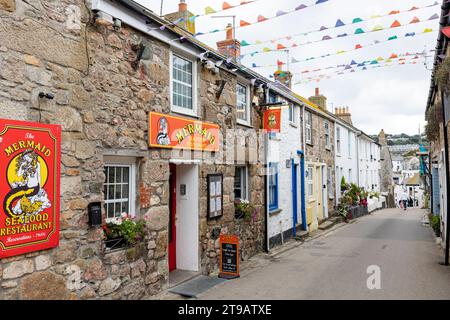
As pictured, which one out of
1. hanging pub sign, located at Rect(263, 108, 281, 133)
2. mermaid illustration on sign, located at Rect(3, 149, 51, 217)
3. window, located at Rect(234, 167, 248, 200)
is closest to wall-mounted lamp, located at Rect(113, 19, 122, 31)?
mermaid illustration on sign, located at Rect(3, 149, 51, 217)

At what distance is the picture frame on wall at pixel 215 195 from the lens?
29.2 feet

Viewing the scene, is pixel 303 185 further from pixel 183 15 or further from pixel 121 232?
pixel 121 232

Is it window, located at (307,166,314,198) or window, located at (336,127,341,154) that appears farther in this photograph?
window, located at (336,127,341,154)

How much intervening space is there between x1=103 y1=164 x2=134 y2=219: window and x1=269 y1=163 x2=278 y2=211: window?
6.62 m

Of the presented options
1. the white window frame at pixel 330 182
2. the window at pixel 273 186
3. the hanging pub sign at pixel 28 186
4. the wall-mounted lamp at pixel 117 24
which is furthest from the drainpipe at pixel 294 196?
the hanging pub sign at pixel 28 186

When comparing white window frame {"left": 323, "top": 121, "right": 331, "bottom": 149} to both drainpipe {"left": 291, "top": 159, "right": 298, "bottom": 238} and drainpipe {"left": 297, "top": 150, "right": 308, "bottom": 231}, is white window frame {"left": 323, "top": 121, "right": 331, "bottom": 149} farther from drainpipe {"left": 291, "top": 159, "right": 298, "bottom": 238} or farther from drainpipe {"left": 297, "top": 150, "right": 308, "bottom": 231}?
drainpipe {"left": 291, "top": 159, "right": 298, "bottom": 238}

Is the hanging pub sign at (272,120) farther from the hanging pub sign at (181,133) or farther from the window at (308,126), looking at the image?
the window at (308,126)

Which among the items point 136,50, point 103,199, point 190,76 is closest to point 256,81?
point 190,76

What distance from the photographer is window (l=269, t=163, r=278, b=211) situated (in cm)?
1288

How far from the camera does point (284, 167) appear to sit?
46.1 feet

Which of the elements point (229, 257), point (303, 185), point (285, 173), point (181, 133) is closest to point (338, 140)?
point (303, 185)

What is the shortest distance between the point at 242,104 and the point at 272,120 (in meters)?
1.21
